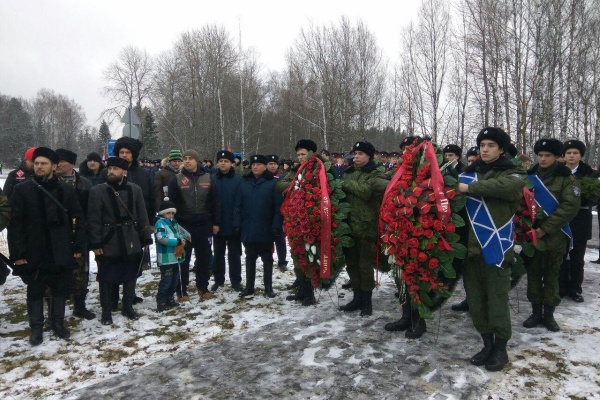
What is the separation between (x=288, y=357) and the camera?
4152mm

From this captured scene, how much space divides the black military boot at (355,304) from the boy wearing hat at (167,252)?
2.45 metres

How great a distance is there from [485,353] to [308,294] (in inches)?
104

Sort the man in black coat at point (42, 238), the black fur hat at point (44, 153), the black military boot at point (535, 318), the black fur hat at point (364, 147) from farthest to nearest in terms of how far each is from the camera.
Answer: the black fur hat at point (364, 147), the black military boot at point (535, 318), the black fur hat at point (44, 153), the man in black coat at point (42, 238)

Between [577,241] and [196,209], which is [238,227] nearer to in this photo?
[196,209]

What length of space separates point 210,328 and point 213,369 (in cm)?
113

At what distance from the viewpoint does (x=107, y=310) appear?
17.1ft

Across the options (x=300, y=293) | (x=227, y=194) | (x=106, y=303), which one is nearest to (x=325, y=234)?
(x=300, y=293)

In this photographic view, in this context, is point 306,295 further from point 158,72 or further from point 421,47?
point 158,72

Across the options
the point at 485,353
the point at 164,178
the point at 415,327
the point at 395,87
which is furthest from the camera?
the point at 395,87

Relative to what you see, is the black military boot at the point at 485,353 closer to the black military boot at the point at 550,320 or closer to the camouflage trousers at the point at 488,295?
the camouflage trousers at the point at 488,295

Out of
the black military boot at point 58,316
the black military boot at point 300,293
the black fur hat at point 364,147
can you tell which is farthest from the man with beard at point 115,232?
the black fur hat at point 364,147

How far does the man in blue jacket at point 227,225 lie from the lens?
6.56 metres

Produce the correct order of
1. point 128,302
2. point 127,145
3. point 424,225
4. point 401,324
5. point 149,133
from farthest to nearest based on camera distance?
1. point 149,133
2. point 127,145
3. point 128,302
4. point 401,324
5. point 424,225

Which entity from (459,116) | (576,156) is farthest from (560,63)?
(576,156)
